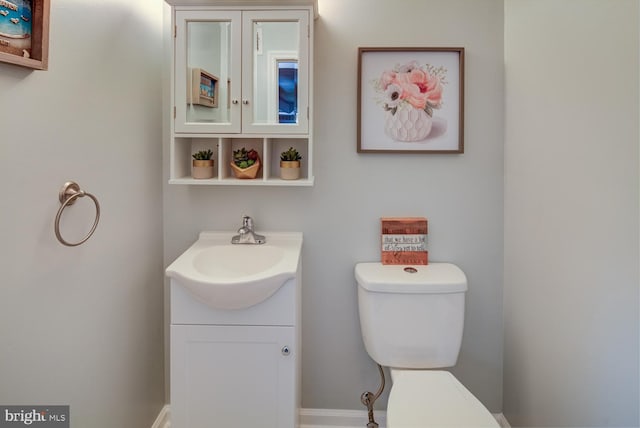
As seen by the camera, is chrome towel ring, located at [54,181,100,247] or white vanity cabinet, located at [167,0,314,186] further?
white vanity cabinet, located at [167,0,314,186]

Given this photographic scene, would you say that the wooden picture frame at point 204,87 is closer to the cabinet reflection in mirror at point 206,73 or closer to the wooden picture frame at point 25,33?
the cabinet reflection in mirror at point 206,73

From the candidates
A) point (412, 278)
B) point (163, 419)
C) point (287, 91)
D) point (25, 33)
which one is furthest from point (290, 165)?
point (163, 419)

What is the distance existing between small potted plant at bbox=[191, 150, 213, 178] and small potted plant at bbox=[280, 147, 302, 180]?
11.8 inches

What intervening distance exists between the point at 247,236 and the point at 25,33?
3.36 ft

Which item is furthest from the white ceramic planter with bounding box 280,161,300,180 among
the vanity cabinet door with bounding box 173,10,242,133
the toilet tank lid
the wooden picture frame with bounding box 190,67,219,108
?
the toilet tank lid

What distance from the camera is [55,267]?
122cm

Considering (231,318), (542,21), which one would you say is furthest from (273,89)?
(542,21)

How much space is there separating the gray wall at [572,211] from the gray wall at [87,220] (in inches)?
57.8

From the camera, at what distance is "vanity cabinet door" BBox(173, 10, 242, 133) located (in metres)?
1.68

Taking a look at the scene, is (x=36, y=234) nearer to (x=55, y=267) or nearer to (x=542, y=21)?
(x=55, y=267)

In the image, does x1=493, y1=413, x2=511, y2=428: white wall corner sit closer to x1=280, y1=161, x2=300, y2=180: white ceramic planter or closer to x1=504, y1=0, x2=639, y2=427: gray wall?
x1=504, y1=0, x2=639, y2=427: gray wall

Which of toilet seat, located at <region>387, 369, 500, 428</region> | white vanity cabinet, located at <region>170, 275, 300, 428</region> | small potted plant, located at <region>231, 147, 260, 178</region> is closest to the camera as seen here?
toilet seat, located at <region>387, 369, 500, 428</region>

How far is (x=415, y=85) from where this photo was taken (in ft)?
6.05

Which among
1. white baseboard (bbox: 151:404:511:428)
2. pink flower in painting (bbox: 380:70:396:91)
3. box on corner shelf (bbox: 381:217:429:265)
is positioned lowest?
white baseboard (bbox: 151:404:511:428)
